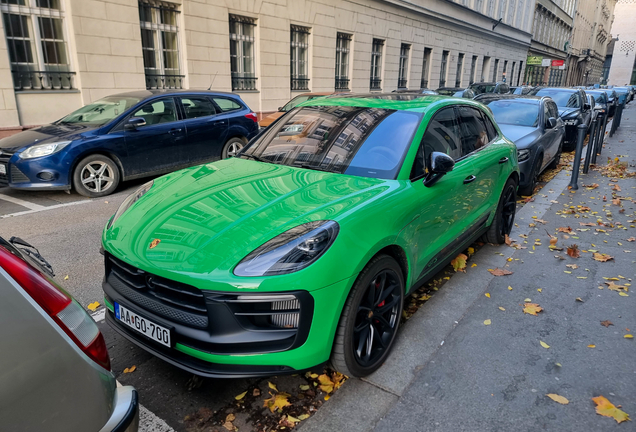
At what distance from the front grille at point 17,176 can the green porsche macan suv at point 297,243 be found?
14.4 ft

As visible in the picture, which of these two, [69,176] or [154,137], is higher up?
[154,137]

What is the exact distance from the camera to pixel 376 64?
72.8 feet

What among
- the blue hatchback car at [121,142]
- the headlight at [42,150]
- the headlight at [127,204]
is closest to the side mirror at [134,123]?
the blue hatchback car at [121,142]

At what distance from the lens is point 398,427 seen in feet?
7.80

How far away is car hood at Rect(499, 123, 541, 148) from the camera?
728 centimetres

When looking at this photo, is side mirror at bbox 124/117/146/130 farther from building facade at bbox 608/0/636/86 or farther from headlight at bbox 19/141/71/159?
building facade at bbox 608/0/636/86

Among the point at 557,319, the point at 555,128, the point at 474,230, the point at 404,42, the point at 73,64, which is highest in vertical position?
the point at 404,42

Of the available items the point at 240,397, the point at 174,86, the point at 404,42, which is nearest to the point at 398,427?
the point at 240,397

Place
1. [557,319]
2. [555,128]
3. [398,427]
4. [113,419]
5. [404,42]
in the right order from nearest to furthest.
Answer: [113,419]
[398,427]
[557,319]
[555,128]
[404,42]

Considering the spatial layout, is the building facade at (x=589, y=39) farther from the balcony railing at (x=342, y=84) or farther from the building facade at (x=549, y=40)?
the balcony railing at (x=342, y=84)

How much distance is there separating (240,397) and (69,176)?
5.53 metres

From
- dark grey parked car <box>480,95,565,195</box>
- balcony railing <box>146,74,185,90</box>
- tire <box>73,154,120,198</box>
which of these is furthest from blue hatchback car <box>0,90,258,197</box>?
dark grey parked car <box>480,95,565,195</box>

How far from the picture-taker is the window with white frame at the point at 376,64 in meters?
21.9

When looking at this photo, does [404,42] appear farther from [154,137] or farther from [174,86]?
[154,137]
